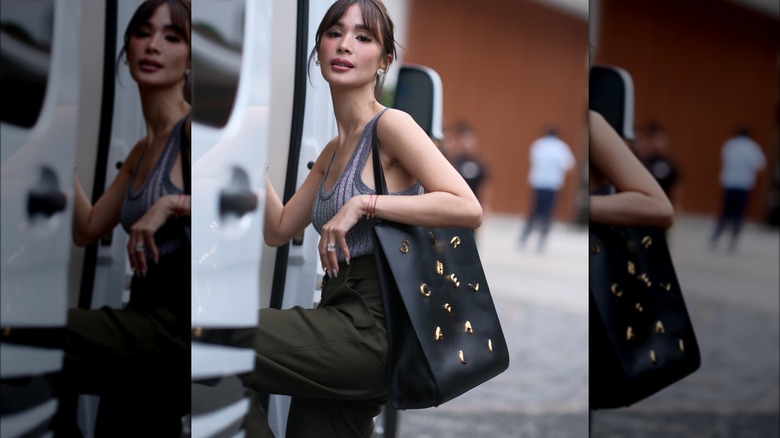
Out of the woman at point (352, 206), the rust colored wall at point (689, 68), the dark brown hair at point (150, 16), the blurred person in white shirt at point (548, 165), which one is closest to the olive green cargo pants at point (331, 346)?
the woman at point (352, 206)

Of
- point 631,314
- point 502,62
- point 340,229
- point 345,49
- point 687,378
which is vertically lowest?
point 687,378

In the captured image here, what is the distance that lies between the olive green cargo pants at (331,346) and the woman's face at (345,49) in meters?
0.22

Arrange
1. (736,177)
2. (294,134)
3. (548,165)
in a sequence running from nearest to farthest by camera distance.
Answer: (294,134) < (736,177) < (548,165)

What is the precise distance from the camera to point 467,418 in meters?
3.19

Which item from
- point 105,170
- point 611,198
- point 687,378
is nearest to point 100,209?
point 105,170

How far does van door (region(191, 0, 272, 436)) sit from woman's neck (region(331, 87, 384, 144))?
0.12 meters

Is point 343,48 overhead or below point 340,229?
overhead

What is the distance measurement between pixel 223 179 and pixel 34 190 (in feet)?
0.66

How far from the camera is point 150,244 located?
1003mm

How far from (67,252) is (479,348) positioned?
503mm

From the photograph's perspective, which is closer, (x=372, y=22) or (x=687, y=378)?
(x=372, y=22)

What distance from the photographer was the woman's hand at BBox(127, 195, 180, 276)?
1.00m

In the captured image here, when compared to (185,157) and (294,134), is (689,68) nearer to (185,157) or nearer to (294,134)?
(294,134)

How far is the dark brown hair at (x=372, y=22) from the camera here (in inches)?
42.3
